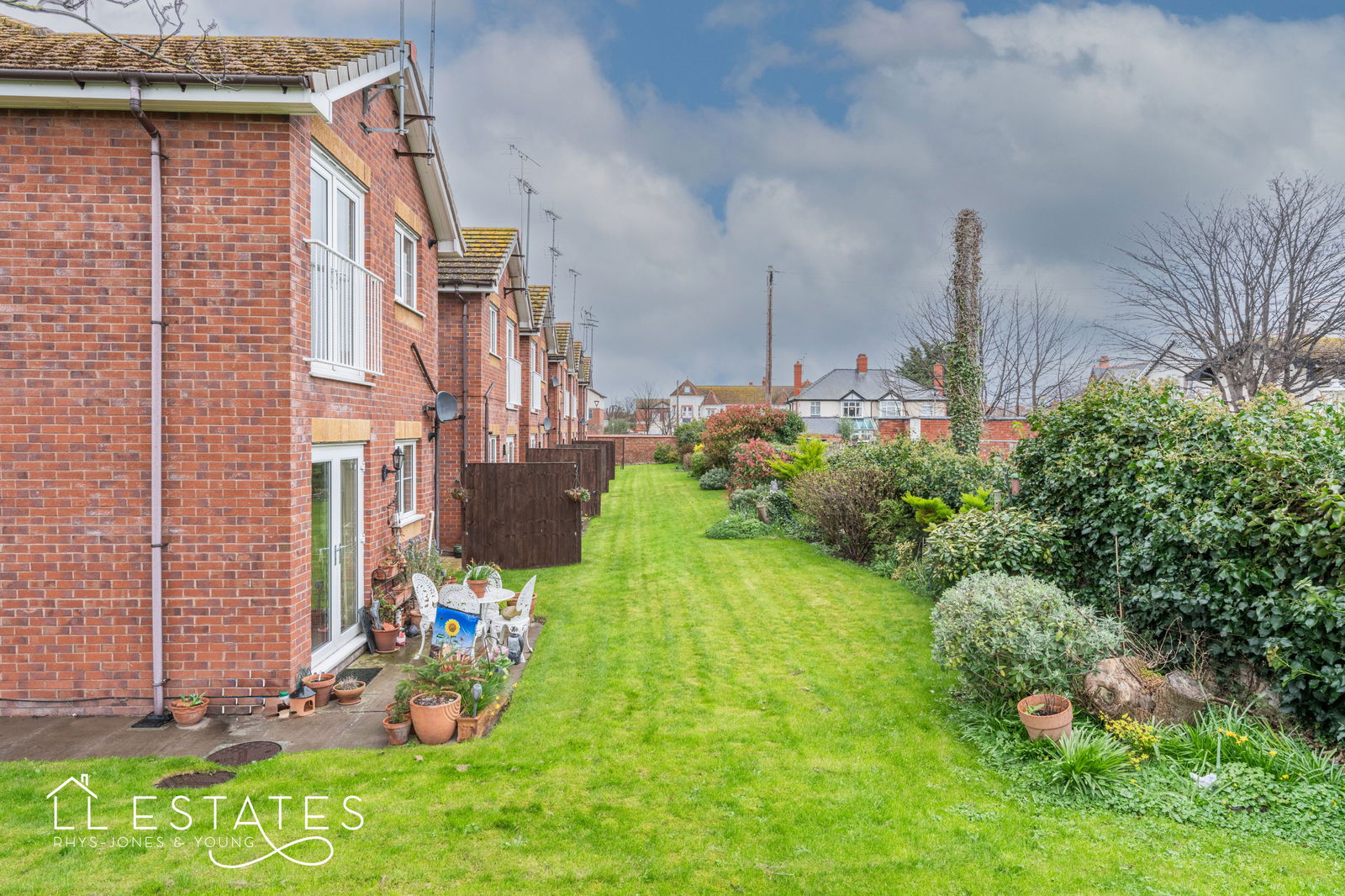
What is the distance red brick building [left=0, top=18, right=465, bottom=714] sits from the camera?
259 inches

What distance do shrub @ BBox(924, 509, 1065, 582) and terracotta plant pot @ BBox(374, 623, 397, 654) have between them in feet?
24.2

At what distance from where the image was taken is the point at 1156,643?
24.3 ft

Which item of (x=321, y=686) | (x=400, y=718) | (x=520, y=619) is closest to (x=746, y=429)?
(x=520, y=619)

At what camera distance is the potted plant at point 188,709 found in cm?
650

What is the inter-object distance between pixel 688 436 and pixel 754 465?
22.7m

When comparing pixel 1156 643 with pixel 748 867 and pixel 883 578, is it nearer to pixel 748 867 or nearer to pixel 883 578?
pixel 748 867

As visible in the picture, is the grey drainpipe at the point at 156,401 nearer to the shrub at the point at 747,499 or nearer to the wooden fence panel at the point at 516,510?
the wooden fence panel at the point at 516,510

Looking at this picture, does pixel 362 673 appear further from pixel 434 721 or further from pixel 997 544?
pixel 997 544

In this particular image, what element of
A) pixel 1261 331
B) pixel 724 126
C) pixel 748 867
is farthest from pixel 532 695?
pixel 724 126

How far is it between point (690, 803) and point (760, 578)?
29.8 ft

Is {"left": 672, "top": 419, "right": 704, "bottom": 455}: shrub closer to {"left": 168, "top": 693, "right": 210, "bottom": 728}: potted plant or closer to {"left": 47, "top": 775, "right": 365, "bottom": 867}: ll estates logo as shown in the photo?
{"left": 168, "top": 693, "right": 210, "bottom": 728}: potted plant

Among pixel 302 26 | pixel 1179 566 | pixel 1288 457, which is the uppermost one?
pixel 302 26

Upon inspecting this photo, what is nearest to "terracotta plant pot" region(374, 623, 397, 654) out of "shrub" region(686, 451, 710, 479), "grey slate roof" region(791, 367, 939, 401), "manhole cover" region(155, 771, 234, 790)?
"manhole cover" region(155, 771, 234, 790)

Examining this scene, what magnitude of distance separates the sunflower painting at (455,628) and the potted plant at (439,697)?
1.06m
